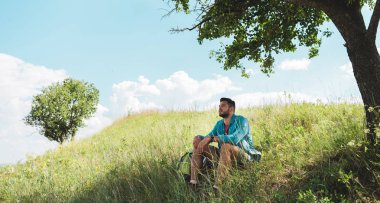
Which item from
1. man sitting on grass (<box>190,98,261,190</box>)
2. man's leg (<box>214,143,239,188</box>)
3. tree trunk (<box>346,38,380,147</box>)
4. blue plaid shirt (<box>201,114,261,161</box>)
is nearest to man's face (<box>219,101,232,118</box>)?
man sitting on grass (<box>190,98,261,190</box>)

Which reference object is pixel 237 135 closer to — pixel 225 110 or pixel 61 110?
pixel 225 110

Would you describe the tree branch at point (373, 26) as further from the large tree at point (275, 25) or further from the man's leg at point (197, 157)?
the man's leg at point (197, 157)

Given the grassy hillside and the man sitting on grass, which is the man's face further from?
the grassy hillside

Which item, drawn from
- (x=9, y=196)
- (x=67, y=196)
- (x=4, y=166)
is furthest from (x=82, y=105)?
(x=67, y=196)

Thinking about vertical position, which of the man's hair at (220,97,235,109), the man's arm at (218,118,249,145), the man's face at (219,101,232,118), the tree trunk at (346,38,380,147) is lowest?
the man's arm at (218,118,249,145)

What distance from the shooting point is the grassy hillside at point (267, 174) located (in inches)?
239

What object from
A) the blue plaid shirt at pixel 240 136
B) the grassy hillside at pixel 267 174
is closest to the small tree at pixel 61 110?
the grassy hillside at pixel 267 174

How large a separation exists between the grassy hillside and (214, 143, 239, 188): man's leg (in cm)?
15

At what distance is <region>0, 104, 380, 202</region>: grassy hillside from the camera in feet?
19.9

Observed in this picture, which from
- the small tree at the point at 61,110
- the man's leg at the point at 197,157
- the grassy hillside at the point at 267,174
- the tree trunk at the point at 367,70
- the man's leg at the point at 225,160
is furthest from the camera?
the small tree at the point at 61,110

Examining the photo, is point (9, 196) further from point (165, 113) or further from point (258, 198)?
point (165, 113)

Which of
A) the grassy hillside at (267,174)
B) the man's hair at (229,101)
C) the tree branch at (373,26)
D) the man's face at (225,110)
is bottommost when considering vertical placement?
the grassy hillside at (267,174)

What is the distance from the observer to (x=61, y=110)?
33.0m

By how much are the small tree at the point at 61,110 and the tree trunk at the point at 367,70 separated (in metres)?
29.5
